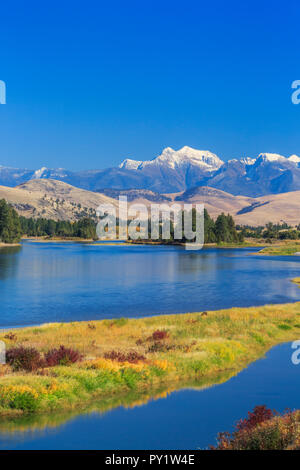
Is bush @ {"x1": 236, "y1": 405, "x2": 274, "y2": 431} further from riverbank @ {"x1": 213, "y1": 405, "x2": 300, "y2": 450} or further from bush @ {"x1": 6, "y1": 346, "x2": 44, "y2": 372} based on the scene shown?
bush @ {"x1": 6, "y1": 346, "x2": 44, "y2": 372}

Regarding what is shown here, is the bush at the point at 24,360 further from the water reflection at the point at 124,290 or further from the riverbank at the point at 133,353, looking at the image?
the water reflection at the point at 124,290

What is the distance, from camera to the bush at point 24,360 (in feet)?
89.0

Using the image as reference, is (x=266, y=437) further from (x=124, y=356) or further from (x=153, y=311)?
(x=153, y=311)

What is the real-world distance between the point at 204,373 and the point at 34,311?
31277 millimetres

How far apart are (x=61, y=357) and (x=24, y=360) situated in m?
2.29

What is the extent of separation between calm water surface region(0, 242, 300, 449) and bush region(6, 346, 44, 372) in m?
5.97

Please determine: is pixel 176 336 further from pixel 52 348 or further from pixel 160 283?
pixel 160 283

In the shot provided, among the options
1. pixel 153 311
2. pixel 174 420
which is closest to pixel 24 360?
pixel 174 420

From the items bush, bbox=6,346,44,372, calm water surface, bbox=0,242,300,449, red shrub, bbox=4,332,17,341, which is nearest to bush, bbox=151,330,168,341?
calm water surface, bbox=0,242,300,449

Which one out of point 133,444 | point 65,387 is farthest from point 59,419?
point 133,444

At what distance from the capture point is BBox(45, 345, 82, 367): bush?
28.2m

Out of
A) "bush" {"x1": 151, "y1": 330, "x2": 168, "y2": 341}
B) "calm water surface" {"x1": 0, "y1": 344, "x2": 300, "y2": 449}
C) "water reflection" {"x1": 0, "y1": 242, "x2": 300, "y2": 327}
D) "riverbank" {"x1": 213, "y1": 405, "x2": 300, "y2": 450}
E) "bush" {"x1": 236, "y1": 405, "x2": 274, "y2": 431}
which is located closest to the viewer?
"riverbank" {"x1": 213, "y1": 405, "x2": 300, "y2": 450}

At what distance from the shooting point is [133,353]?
101 ft

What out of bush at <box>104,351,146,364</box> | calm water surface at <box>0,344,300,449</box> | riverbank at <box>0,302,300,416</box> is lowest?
calm water surface at <box>0,344,300,449</box>
